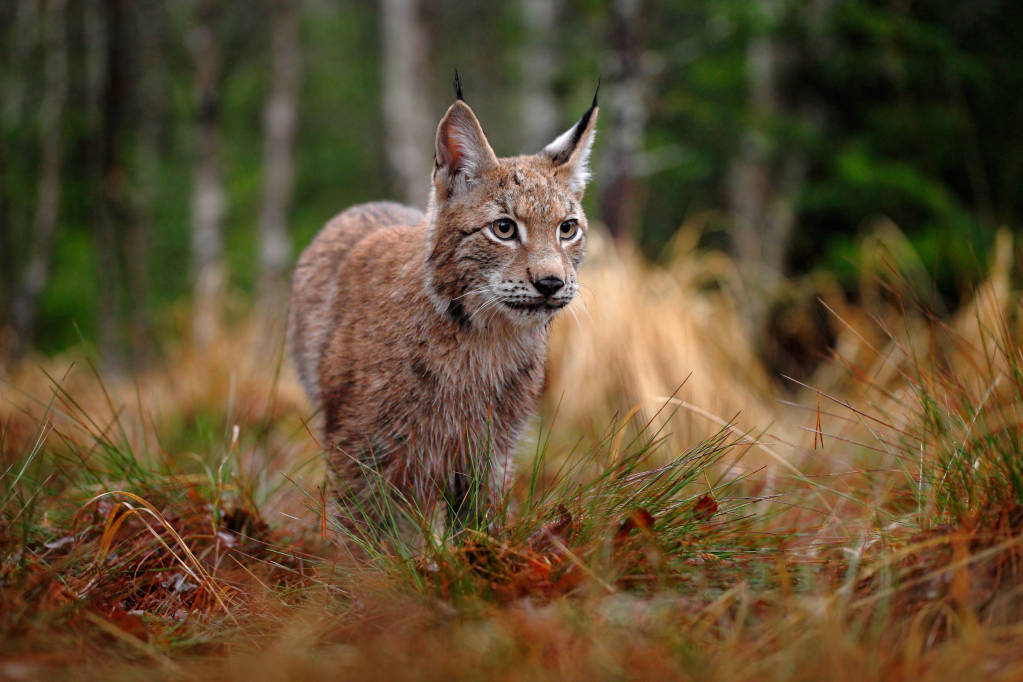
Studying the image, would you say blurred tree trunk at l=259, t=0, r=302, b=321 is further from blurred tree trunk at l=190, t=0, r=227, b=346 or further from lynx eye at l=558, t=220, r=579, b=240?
lynx eye at l=558, t=220, r=579, b=240

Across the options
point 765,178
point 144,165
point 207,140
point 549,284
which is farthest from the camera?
point 144,165

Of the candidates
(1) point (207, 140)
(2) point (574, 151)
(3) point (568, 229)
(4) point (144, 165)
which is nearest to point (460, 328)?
(3) point (568, 229)

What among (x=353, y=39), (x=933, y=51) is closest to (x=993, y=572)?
(x=933, y=51)

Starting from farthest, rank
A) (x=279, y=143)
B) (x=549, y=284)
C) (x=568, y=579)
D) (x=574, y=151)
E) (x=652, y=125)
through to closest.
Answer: (x=652, y=125) < (x=279, y=143) < (x=574, y=151) < (x=549, y=284) < (x=568, y=579)

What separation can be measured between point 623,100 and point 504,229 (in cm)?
398

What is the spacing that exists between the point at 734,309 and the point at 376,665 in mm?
5841

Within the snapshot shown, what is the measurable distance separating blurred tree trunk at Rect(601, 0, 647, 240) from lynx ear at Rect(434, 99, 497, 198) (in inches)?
145

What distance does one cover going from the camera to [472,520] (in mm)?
2947

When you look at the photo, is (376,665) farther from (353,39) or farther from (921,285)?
(353,39)

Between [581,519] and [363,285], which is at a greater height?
[363,285]

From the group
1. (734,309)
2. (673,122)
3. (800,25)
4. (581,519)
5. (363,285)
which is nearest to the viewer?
(581,519)

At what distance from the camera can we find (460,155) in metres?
3.40

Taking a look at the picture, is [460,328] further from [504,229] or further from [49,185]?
[49,185]

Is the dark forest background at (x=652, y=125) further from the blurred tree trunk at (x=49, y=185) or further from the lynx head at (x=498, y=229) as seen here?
the lynx head at (x=498, y=229)
